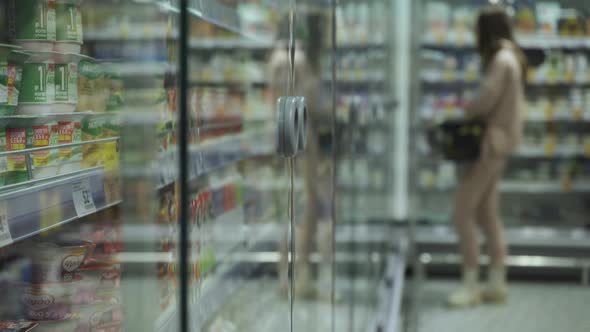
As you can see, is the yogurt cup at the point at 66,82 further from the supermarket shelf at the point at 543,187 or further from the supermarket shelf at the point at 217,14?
the supermarket shelf at the point at 543,187

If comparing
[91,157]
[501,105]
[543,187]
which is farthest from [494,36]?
[91,157]

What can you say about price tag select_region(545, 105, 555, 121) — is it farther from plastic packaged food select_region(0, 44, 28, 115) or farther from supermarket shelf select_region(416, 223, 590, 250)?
plastic packaged food select_region(0, 44, 28, 115)

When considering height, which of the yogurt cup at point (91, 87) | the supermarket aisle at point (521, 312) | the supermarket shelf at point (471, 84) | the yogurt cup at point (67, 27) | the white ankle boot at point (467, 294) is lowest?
the supermarket aisle at point (521, 312)

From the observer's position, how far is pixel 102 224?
1172 mm

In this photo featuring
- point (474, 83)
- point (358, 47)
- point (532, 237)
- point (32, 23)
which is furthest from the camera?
point (474, 83)

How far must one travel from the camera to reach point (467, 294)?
3.80m

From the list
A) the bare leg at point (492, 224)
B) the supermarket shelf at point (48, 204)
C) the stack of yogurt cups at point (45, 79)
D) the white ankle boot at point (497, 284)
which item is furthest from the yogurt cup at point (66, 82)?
the white ankle boot at point (497, 284)

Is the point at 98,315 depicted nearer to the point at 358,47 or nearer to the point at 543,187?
the point at 358,47

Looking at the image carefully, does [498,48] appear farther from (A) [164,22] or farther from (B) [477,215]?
(A) [164,22]

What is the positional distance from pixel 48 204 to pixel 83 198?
60mm

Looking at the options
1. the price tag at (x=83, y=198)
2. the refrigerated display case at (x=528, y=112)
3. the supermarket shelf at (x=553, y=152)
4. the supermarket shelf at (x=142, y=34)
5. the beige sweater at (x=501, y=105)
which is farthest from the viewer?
the supermarket shelf at (x=553, y=152)

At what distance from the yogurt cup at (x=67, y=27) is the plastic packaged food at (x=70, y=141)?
0.33 ft

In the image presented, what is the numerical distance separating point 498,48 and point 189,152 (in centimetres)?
309

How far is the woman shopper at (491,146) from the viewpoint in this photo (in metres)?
3.51
